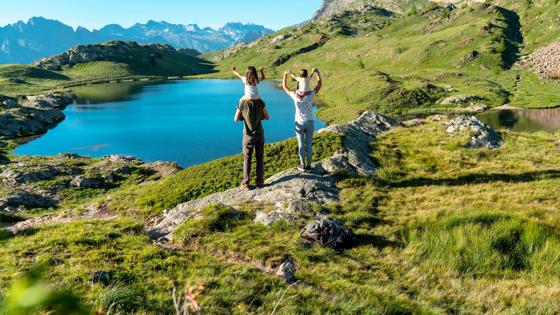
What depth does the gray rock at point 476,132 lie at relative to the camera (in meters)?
26.3

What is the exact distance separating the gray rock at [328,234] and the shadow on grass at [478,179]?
6.97 metres

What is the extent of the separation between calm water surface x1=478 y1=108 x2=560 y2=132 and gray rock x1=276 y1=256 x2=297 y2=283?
297 feet

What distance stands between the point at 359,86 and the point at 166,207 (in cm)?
12039

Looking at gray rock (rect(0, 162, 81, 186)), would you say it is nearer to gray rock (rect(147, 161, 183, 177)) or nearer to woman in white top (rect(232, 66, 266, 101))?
gray rock (rect(147, 161, 183, 177))

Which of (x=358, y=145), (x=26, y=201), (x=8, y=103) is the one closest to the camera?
(x=358, y=145)

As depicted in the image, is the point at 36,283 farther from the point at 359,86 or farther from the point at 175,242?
the point at 359,86

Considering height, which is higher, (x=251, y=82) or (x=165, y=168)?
(x=251, y=82)

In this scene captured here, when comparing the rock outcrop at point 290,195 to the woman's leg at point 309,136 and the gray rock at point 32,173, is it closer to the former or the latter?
the woman's leg at point 309,136

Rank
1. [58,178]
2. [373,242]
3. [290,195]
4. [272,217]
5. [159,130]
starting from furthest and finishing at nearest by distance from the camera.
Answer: [159,130], [58,178], [290,195], [272,217], [373,242]

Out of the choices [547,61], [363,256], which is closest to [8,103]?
[363,256]

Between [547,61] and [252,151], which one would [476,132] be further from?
[547,61]

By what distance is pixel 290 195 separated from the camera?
1697 centimetres

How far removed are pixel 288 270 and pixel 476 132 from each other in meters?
22.3

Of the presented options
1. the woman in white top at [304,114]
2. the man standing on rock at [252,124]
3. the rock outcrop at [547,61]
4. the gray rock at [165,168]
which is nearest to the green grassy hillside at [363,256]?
the woman in white top at [304,114]
